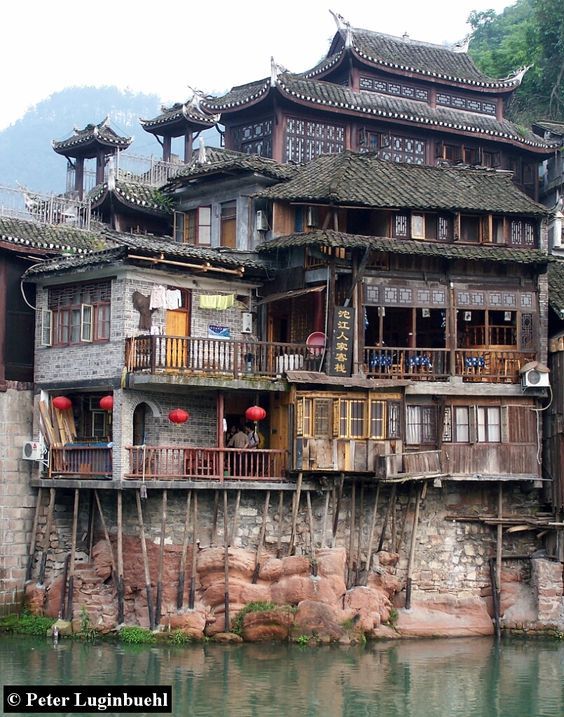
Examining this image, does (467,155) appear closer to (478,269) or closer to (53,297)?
(478,269)

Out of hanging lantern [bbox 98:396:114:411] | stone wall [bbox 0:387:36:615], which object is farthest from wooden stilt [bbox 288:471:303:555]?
stone wall [bbox 0:387:36:615]

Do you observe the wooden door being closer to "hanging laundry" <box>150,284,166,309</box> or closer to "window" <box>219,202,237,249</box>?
"hanging laundry" <box>150,284,166,309</box>

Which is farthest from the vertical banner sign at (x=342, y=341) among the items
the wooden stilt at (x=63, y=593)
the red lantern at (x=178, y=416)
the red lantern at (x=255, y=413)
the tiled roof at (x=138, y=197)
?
the tiled roof at (x=138, y=197)

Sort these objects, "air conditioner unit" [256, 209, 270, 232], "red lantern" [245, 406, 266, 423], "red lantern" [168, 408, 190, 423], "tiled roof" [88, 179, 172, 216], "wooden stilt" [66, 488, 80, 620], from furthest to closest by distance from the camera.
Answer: "tiled roof" [88, 179, 172, 216] → "air conditioner unit" [256, 209, 270, 232] → "red lantern" [245, 406, 266, 423] → "red lantern" [168, 408, 190, 423] → "wooden stilt" [66, 488, 80, 620]

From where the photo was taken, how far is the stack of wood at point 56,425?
35.3 metres

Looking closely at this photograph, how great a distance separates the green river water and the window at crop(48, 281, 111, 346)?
782 centimetres

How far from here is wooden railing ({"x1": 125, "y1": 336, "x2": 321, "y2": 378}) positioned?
110ft

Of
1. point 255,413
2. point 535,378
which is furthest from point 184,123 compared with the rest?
point 535,378

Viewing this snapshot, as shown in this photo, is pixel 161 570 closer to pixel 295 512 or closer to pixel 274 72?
pixel 295 512

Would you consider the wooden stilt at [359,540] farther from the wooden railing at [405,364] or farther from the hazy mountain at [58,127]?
the hazy mountain at [58,127]

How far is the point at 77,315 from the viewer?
1395 inches

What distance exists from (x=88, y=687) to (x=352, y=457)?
10047 mm

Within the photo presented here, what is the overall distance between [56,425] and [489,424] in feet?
37.6

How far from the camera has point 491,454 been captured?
35844 millimetres
